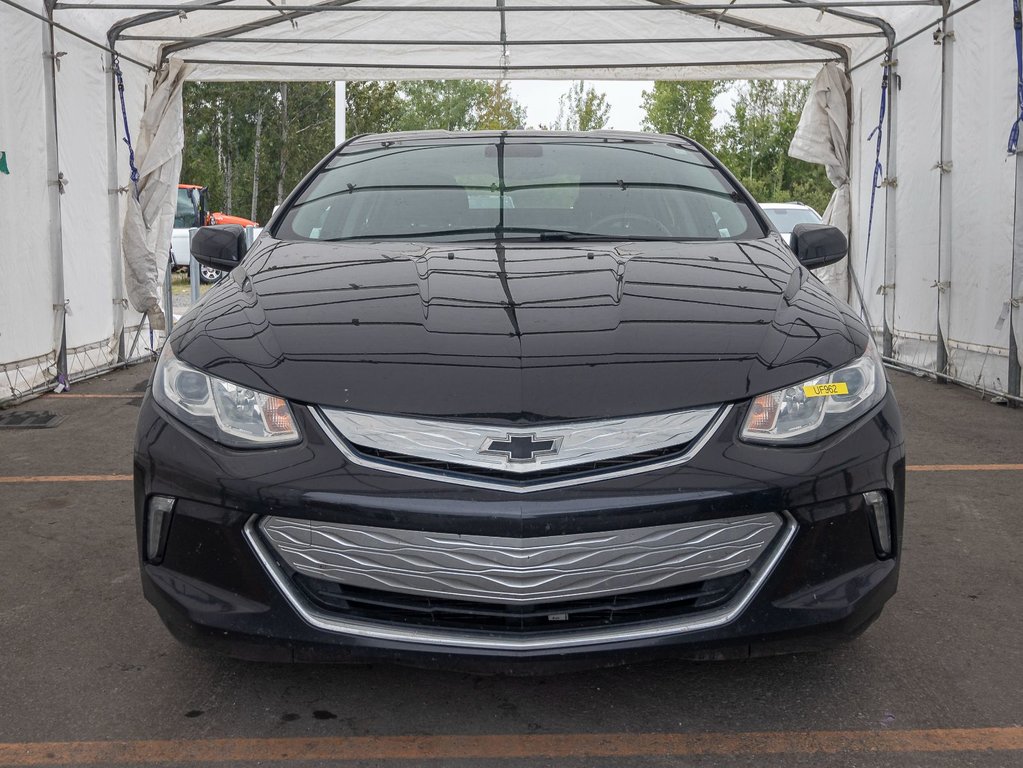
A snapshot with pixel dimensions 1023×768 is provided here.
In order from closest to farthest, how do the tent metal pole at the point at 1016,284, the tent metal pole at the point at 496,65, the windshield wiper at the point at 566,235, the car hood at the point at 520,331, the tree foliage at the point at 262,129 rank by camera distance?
the car hood at the point at 520,331, the windshield wiper at the point at 566,235, the tent metal pole at the point at 1016,284, the tent metal pole at the point at 496,65, the tree foliage at the point at 262,129

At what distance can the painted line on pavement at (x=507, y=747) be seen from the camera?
90.7 inches

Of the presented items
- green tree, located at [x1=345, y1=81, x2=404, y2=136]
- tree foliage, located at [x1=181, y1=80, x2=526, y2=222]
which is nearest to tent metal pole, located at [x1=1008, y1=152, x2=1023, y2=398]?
tree foliage, located at [x1=181, y1=80, x2=526, y2=222]

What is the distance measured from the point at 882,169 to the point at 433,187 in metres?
6.81

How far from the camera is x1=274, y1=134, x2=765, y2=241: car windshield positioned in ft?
11.3

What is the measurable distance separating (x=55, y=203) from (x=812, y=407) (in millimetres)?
6839

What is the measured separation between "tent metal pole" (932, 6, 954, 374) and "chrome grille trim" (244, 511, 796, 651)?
252 inches

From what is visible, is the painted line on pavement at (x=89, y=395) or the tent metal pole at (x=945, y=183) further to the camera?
the tent metal pole at (x=945, y=183)

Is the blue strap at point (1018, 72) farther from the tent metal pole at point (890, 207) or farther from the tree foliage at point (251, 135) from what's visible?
A: the tree foliage at point (251, 135)

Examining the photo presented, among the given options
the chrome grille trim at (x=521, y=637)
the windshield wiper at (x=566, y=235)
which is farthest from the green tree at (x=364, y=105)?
the chrome grille trim at (x=521, y=637)

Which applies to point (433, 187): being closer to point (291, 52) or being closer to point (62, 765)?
point (62, 765)

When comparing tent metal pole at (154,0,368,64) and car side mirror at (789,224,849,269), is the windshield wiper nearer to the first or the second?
car side mirror at (789,224,849,269)

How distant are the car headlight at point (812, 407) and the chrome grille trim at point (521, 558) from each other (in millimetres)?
189

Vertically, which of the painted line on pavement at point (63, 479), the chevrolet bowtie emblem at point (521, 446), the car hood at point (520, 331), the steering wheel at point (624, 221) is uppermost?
the steering wheel at point (624, 221)

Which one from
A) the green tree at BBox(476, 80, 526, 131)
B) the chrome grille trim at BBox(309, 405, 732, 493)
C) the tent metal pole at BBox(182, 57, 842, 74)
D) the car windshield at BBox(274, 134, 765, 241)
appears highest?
the green tree at BBox(476, 80, 526, 131)
